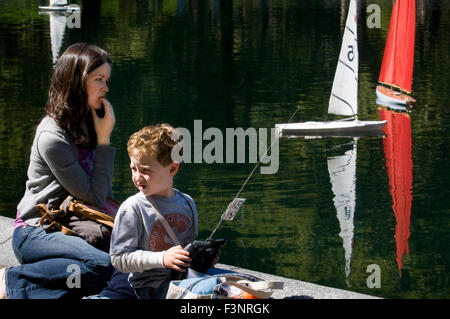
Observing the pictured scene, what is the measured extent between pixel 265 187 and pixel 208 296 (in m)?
12.0

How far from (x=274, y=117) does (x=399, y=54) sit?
276 inches

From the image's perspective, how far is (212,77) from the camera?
102 feet

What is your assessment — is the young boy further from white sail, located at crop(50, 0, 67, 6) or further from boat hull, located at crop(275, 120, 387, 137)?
white sail, located at crop(50, 0, 67, 6)

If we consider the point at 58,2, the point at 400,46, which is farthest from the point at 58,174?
the point at 58,2

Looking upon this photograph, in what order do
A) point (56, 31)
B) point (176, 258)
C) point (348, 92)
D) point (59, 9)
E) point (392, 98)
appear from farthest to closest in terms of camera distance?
point (59, 9) → point (56, 31) → point (392, 98) → point (348, 92) → point (176, 258)

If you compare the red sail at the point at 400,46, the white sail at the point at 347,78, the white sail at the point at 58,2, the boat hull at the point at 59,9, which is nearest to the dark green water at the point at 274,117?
the boat hull at the point at 59,9

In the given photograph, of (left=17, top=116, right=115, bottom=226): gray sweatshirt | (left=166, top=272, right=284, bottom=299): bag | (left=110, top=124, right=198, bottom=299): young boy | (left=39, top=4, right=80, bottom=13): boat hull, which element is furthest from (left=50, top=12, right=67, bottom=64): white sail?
(left=166, top=272, right=284, bottom=299): bag

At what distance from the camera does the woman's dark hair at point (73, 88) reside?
4.58 m

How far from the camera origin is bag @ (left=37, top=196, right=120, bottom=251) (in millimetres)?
4629

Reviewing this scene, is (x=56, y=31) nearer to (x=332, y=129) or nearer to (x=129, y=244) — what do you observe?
(x=332, y=129)

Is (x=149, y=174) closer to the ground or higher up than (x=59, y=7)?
closer to the ground

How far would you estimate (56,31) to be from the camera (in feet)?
149

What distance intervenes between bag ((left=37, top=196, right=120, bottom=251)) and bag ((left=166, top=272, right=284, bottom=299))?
2.51 ft

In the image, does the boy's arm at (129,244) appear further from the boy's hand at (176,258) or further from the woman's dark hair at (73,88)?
the woman's dark hair at (73,88)
